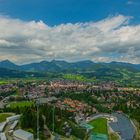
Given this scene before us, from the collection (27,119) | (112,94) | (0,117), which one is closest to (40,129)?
(27,119)

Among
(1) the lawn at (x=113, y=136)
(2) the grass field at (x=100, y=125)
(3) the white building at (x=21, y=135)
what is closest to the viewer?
(3) the white building at (x=21, y=135)

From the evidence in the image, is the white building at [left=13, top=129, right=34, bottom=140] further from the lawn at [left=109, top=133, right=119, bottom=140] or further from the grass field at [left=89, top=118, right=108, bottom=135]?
the grass field at [left=89, top=118, right=108, bottom=135]

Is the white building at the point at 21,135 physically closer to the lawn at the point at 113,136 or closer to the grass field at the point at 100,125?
the lawn at the point at 113,136

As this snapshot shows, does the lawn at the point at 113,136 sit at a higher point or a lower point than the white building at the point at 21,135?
lower

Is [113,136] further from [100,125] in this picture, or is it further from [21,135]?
[21,135]

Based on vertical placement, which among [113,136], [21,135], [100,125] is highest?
[21,135]

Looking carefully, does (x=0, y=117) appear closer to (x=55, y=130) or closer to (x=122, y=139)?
(x=55, y=130)

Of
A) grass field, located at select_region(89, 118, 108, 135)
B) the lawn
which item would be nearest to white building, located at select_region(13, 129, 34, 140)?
the lawn

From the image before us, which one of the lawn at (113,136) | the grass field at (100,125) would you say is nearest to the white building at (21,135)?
the lawn at (113,136)

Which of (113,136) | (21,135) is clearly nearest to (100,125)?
(113,136)
